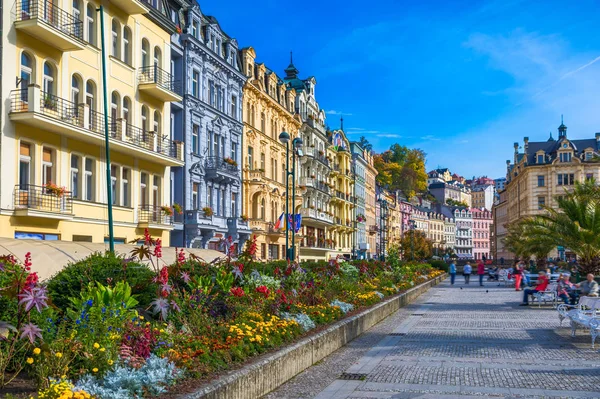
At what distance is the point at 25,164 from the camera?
21641 mm

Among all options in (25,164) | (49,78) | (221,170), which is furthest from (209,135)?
(25,164)

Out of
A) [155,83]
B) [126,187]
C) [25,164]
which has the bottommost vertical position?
[126,187]

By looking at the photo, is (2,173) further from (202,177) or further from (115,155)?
(202,177)

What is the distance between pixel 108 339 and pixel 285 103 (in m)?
51.1

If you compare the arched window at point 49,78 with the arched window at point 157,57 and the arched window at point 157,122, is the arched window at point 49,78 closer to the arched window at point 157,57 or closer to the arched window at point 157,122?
the arched window at point 157,122

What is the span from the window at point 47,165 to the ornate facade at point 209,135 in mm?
13622

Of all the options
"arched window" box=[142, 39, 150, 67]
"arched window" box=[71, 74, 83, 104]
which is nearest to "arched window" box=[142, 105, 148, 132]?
"arched window" box=[142, 39, 150, 67]

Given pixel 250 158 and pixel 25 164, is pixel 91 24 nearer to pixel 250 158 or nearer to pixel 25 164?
pixel 25 164

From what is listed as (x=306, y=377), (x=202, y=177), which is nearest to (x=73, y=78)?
(x=202, y=177)

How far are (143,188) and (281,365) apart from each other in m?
20.7

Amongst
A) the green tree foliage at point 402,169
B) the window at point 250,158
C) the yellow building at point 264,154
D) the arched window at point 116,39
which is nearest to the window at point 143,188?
the arched window at point 116,39

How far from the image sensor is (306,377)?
10.3 meters

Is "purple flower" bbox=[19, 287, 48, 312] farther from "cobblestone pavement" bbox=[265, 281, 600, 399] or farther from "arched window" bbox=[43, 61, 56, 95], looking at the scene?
"arched window" bbox=[43, 61, 56, 95]

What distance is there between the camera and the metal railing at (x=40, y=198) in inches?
821
